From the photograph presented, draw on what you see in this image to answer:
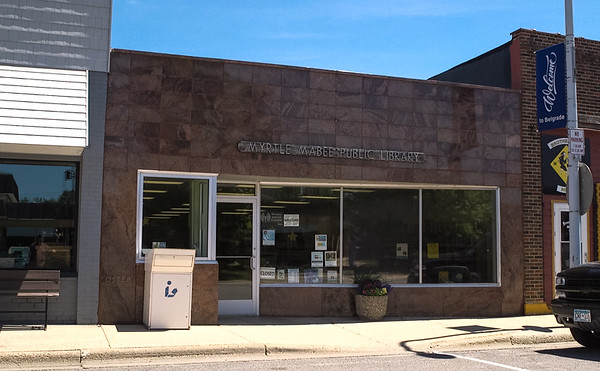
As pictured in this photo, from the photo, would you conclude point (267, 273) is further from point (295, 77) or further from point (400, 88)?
point (400, 88)

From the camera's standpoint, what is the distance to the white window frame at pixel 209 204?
11406 mm

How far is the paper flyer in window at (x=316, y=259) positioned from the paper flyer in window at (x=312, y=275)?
11 centimetres

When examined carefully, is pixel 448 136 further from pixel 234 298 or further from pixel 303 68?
pixel 234 298

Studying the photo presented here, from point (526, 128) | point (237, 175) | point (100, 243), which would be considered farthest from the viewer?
point (526, 128)

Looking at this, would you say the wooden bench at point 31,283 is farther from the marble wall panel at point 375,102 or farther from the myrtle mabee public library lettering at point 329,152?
the marble wall panel at point 375,102

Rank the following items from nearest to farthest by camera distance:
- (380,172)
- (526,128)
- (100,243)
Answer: (100,243), (380,172), (526,128)

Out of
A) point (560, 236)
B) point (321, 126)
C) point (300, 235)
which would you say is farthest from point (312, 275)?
point (560, 236)

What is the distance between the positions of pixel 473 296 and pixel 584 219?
10.5ft

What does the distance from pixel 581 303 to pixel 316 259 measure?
5.24 meters

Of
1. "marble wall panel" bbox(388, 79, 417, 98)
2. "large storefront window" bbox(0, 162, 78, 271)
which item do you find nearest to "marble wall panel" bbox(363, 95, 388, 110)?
"marble wall panel" bbox(388, 79, 417, 98)

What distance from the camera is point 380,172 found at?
13.0 m

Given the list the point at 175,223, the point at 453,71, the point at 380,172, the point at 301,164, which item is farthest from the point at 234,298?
the point at 453,71

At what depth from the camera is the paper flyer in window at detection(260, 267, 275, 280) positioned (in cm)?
1284

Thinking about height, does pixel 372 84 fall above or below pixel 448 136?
above
